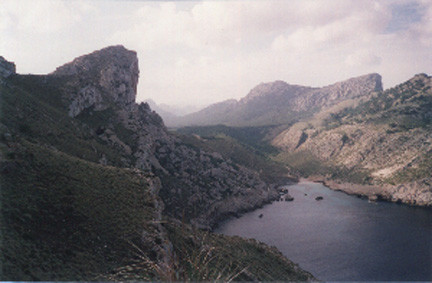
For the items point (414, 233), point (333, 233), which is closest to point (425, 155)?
point (414, 233)

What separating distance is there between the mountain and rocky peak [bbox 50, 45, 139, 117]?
43cm

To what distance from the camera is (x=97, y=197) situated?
31.7m

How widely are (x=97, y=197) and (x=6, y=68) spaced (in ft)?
167

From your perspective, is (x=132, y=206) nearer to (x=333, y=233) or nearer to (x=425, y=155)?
(x=333, y=233)

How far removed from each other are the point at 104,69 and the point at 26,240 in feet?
293

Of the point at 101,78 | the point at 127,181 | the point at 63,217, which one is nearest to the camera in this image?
the point at 63,217

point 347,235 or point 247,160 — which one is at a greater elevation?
point 247,160

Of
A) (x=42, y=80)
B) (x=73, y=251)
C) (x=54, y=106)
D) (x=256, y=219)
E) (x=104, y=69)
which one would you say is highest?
(x=104, y=69)

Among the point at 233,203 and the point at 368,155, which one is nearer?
the point at 233,203

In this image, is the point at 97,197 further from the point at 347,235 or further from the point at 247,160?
the point at 247,160

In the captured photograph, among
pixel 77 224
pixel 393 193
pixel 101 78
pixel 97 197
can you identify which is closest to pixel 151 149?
pixel 101 78

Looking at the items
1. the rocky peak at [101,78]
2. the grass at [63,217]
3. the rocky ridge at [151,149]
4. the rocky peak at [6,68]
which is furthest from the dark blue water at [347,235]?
the rocky peak at [6,68]

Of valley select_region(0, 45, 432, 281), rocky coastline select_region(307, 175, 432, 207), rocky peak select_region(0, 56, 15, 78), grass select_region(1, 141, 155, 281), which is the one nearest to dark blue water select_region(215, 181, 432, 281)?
rocky coastline select_region(307, 175, 432, 207)

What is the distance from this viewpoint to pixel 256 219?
105938 mm
